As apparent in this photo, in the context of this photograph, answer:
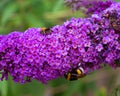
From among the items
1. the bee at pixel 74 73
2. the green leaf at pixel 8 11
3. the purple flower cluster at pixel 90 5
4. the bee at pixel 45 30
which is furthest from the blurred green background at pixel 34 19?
the bee at pixel 74 73

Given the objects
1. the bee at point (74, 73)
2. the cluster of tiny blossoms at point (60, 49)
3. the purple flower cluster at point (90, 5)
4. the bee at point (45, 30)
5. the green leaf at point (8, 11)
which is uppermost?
the green leaf at point (8, 11)

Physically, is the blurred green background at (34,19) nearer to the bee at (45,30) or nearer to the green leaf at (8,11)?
the green leaf at (8,11)

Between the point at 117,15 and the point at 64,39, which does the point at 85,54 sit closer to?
the point at 64,39

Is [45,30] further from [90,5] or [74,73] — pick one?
[90,5]

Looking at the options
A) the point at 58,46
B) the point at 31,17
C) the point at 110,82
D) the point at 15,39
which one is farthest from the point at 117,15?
the point at 110,82

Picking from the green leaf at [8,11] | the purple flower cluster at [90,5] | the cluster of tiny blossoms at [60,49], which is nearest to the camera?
the cluster of tiny blossoms at [60,49]

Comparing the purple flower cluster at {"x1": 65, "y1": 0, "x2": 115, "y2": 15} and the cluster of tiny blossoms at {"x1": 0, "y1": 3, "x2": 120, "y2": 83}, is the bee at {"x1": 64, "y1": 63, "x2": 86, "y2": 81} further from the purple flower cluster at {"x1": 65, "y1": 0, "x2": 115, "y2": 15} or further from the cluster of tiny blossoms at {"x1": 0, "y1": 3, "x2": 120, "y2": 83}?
the purple flower cluster at {"x1": 65, "y1": 0, "x2": 115, "y2": 15}

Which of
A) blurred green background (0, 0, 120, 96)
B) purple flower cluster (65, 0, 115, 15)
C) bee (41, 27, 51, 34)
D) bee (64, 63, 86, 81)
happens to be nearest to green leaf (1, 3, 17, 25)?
blurred green background (0, 0, 120, 96)
